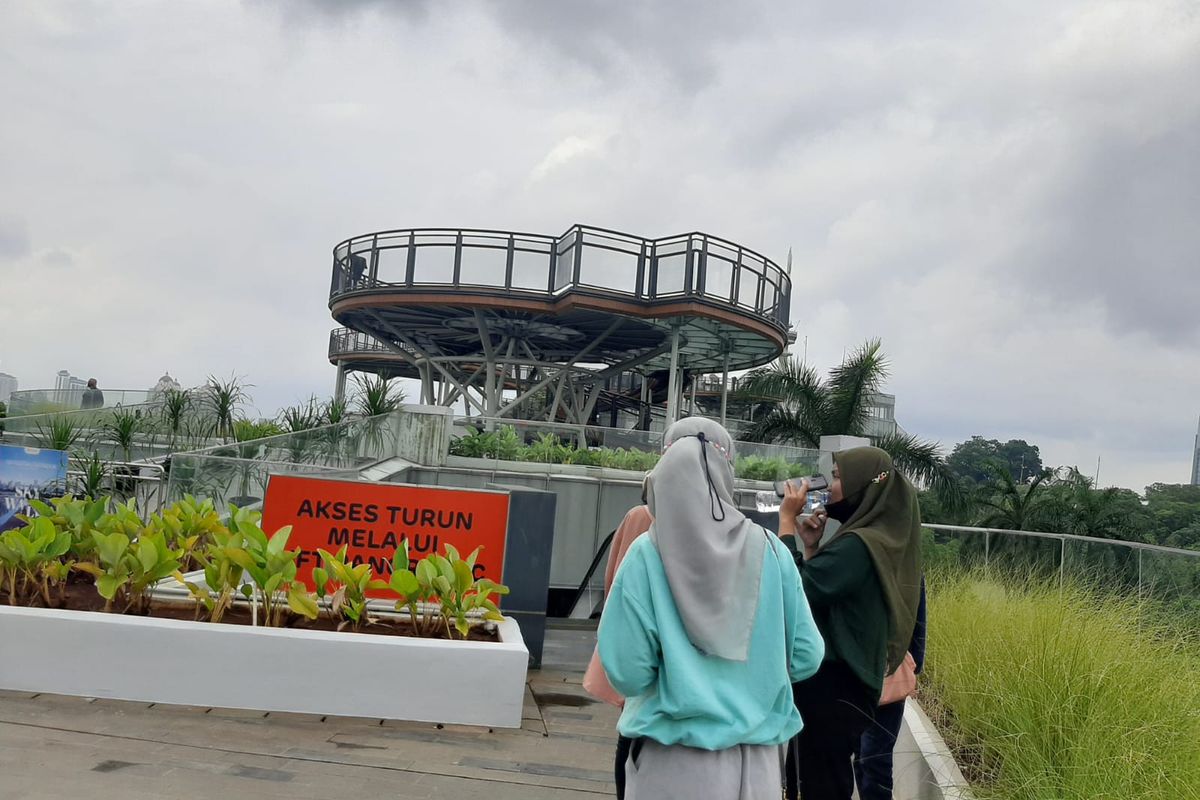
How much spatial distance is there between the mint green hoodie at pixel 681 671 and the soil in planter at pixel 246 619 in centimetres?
404

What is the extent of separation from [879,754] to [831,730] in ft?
2.97

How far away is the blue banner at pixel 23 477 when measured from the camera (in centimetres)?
909

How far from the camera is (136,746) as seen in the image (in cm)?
490

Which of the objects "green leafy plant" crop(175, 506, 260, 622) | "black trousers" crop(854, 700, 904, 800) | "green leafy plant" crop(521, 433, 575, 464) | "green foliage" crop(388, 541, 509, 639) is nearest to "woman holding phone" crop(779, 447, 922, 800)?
"black trousers" crop(854, 700, 904, 800)

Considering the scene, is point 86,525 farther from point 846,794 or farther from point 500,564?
point 846,794

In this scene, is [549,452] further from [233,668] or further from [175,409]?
[233,668]

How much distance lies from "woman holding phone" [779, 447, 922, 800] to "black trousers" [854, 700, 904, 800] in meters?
0.54

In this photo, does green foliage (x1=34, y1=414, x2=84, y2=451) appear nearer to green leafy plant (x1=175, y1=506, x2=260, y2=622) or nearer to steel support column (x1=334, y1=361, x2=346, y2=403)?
green leafy plant (x1=175, y1=506, x2=260, y2=622)

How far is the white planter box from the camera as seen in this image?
5781 millimetres

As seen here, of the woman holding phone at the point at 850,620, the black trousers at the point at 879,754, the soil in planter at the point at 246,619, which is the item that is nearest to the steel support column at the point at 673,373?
the soil in planter at the point at 246,619

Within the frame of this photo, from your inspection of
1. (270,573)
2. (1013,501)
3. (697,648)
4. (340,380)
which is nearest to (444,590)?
(270,573)

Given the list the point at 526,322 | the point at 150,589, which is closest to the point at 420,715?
the point at 150,589

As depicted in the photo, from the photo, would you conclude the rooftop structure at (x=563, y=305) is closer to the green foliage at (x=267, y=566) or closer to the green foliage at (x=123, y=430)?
the green foliage at (x=123, y=430)

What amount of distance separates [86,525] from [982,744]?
6.03 meters
